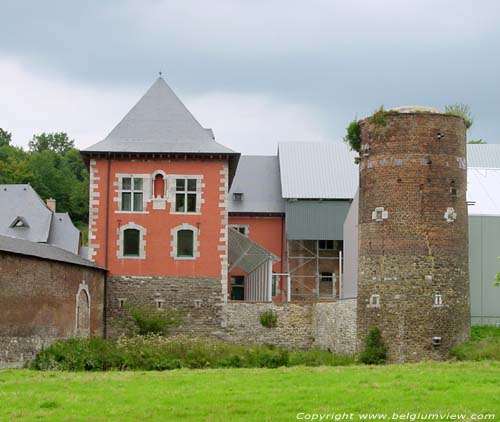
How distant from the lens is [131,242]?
38406 millimetres

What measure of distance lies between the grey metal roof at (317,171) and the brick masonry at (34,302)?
17909 millimetres

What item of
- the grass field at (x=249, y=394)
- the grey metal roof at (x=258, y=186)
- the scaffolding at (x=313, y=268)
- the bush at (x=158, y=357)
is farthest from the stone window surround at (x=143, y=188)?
the grass field at (x=249, y=394)

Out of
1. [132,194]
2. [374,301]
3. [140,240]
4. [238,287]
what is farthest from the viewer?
[238,287]

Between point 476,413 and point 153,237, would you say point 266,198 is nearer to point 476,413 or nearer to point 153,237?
point 153,237

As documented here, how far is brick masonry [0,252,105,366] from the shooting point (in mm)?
28594

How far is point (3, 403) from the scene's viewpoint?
56.7 ft

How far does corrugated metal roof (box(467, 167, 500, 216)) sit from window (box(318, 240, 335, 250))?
12.0m

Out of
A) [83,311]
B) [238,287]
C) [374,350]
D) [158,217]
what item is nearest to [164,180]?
[158,217]

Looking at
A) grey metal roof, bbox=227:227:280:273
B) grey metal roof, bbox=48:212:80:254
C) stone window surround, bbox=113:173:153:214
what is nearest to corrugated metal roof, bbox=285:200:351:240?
grey metal roof, bbox=227:227:280:273

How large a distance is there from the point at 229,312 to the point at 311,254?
13.1m

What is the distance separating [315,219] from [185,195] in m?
12.9

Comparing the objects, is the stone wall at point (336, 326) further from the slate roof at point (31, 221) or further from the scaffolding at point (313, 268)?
the slate roof at point (31, 221)

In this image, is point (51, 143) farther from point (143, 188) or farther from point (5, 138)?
point (143, 188)

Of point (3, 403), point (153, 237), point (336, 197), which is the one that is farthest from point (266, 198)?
point (3, 403)
